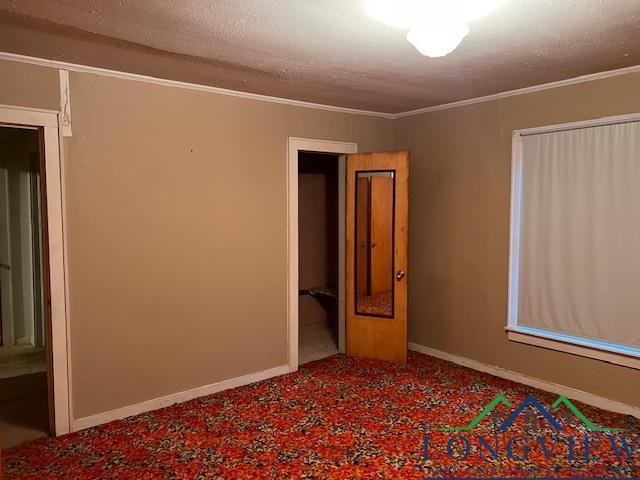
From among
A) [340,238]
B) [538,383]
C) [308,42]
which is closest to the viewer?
[308,42]

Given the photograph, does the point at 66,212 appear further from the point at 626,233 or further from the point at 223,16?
the point at 626,233

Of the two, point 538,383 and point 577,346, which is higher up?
point 577,346

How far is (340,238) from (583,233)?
2.14 meters

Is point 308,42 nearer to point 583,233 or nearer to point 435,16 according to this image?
point 435,16

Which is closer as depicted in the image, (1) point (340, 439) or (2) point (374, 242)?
(1) point (340, 439)

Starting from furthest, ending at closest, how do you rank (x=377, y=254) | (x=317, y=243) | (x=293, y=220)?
(x=317, y=243)
(x=377, y=254)
(x=293, y=220)

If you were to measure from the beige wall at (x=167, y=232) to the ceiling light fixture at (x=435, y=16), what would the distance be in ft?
6.29

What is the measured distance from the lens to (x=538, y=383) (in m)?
3.87

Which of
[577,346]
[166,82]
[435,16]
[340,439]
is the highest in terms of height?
[166,82]

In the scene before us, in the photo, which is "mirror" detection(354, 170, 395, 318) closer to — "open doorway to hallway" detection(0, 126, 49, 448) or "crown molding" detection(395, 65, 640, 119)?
"crown molding" detection(395, 65, 640, 119)

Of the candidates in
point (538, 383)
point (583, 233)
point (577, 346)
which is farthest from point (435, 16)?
point (538, 383)

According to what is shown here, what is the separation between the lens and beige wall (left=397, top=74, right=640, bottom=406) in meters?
3.52

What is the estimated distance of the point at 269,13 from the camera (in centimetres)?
219

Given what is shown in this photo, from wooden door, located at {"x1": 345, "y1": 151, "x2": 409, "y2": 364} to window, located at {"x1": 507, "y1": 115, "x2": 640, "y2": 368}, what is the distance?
97 centimetres
